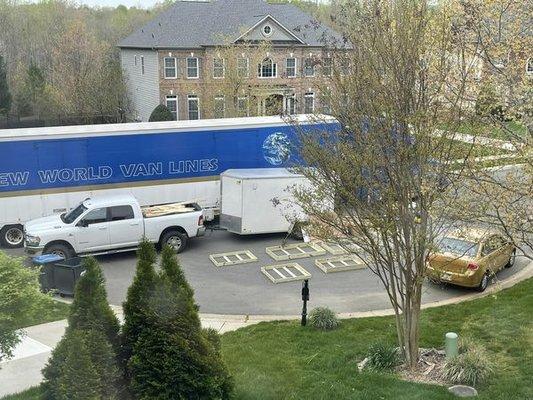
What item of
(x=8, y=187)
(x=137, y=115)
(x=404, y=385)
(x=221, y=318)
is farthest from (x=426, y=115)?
(x=137, y=115)

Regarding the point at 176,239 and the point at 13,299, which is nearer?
the point at 13,299

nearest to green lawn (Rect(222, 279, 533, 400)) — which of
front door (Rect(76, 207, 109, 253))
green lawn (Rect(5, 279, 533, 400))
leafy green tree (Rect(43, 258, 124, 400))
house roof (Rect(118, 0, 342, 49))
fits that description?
green lawn (Rect(5, 279, 533, 400))

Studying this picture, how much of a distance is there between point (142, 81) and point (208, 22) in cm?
665

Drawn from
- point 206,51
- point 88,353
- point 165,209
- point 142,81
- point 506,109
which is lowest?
point 165,209

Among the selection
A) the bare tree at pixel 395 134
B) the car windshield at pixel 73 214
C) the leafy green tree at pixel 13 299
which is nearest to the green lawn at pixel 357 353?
the leafy green tree at pixel 13 299

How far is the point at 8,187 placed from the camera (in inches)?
736

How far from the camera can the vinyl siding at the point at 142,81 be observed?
43500 millimetres

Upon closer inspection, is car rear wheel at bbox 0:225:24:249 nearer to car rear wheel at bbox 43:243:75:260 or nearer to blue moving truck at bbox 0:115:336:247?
blue moving truck at bbox 0:115:336:247

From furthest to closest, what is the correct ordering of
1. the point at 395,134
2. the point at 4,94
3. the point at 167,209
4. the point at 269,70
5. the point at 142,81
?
1. the point at 4,94
2. the point at 142,81
3. the point at 269,70
4. the point at 167,209
5. the point at 395,134

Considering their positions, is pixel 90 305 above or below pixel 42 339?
above

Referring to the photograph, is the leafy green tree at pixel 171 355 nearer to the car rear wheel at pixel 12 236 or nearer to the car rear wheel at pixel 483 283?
the car rear wheel at pixel 483 283

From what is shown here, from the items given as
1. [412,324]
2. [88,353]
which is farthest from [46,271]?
[412,324]

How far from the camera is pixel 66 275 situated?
593 inches

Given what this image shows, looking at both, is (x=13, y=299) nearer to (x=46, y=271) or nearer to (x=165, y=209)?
(x=46, y=271)
